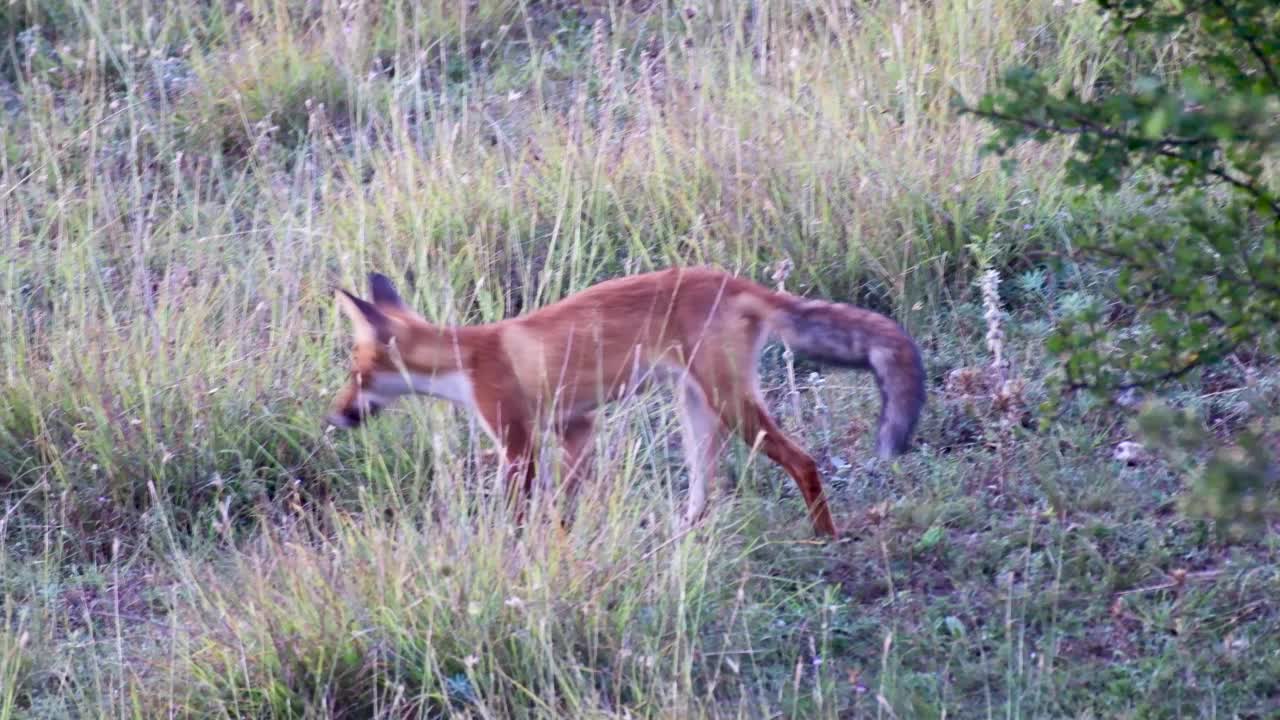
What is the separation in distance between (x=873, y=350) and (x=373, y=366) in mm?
1670

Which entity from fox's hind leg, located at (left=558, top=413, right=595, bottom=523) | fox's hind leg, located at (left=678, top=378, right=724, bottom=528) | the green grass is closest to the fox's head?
the green grass

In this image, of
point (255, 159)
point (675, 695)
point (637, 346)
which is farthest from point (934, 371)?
point (255, 159)

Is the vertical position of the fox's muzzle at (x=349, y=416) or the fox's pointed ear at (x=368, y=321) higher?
the fox's pointed ear at (x=368, y=321)

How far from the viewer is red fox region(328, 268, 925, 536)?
4898 millimetres

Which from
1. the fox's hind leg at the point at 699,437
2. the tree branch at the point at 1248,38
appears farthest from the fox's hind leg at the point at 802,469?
the tree branch at the point at 1248,38

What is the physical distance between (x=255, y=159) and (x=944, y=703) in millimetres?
5114

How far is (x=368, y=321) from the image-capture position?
4.96 m

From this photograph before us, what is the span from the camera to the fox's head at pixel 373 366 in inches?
196

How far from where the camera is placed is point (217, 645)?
3.98 meters

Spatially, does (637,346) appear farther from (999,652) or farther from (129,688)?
(129,688)

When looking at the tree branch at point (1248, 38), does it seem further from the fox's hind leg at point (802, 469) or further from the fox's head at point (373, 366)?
the fox's head at point (373, 366)

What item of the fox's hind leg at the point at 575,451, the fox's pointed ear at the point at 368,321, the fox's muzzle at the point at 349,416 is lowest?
the fox's hind leg at the point at 575,451

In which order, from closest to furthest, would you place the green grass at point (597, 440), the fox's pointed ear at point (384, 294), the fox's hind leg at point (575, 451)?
1. the green grass at point (597, 440)
2. the fox's hind leg at point (575, 451)
3. the fox's pointed ear at point (384, 294)

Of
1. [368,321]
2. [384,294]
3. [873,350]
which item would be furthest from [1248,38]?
[384,294]
